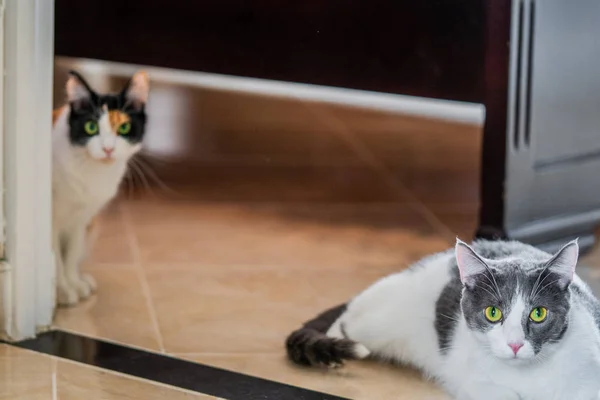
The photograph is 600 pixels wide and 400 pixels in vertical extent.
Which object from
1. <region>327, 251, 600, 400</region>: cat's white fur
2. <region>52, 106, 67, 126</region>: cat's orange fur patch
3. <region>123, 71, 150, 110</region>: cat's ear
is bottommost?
<region>327, 251, 600, 400</region>: cat's white fur

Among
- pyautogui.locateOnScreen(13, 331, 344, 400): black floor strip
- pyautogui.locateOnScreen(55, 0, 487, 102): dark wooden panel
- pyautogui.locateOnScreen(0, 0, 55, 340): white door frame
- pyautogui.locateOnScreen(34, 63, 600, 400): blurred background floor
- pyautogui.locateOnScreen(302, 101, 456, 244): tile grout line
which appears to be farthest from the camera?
pyautogui.locateOnScreen(302, 101, 456, 244): tile grout line

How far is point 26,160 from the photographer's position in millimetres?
1921

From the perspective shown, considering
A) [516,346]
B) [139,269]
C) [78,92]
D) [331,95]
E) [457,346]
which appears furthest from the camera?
[331,95]

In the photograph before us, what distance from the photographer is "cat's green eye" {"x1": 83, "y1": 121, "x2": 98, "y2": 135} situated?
6.78ft

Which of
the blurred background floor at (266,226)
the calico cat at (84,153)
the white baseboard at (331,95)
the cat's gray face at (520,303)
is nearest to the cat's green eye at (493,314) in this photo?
the cat's gray face at (520,303)

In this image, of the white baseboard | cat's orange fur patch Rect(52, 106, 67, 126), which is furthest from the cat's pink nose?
the white baseboard

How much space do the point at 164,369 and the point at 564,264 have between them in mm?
728

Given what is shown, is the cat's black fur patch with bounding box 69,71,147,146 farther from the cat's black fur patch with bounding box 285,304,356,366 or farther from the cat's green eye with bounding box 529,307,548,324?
the cat's green eye with bounding box 529,307,548,324

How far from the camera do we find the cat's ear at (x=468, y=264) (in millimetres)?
1592

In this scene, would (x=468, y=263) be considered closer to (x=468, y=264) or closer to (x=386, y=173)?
(x=468, y=264)

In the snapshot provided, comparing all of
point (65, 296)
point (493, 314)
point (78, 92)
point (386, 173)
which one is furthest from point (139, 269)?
point (386, 173)

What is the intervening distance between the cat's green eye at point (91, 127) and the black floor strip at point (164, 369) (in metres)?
0.40

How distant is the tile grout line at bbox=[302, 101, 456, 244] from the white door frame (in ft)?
3.54

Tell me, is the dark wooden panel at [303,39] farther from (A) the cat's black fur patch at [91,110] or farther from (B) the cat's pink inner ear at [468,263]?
(B) the cat's pink inner ear at [468,263]
